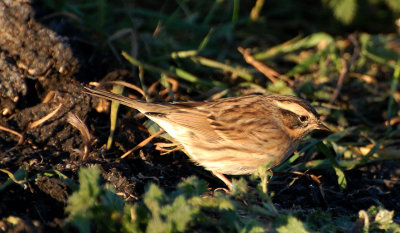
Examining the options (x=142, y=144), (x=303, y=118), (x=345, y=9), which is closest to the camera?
(x=142, y=144)

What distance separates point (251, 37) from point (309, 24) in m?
1.25

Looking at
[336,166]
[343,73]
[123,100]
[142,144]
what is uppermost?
[343,73]

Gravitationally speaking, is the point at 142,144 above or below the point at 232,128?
below

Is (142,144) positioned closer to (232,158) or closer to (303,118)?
(232,158)

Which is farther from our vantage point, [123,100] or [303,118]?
[303,118]

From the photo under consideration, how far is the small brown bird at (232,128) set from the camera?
4.24 meters

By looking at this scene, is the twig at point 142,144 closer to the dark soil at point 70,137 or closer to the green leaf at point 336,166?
the dark soil at point 70,137

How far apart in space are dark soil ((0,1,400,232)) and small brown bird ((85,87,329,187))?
0.27 m

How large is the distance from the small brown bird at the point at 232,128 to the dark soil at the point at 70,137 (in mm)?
274

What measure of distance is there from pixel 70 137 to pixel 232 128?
1.35m

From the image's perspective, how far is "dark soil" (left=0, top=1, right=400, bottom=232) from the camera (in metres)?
3.99

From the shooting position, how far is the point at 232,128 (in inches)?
171

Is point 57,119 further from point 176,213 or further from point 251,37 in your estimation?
point 251,37

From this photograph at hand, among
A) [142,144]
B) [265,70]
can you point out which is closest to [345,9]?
[265,70]
